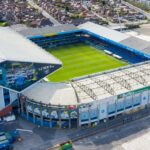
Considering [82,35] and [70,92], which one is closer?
[70,92]

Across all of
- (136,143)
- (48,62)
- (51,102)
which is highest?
(48,62)

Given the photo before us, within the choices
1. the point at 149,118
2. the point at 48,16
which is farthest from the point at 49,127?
the point at 48,16

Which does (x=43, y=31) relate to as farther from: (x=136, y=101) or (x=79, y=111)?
(x=79, y=111)

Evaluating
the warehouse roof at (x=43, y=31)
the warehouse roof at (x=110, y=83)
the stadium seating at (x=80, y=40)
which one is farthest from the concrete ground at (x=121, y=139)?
the warehouse roof at (x=43, y=31)

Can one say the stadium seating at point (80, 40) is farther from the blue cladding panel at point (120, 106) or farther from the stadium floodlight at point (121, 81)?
the blue cladding panel at point (120, 106)

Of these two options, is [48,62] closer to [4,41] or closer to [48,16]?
[4,41]

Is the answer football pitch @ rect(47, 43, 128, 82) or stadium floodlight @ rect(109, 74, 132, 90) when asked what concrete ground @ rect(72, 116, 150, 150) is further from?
football pitch @ rect(47, 43, 128, 82)
